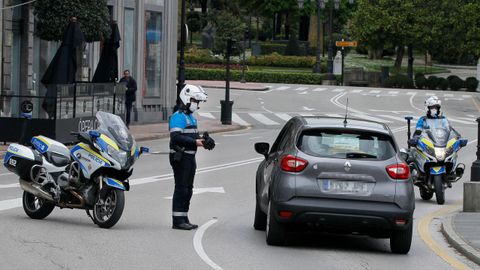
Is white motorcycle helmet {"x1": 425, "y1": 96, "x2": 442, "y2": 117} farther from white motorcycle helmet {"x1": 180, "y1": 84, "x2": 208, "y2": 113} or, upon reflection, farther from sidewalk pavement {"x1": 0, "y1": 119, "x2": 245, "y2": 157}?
sidewalk pavement {"x1": 0, "y1": 119, "x2": 245, "y2": 157}

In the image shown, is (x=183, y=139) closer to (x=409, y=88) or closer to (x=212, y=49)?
(x=409, y=88)

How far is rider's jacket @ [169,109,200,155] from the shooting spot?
14125 mm

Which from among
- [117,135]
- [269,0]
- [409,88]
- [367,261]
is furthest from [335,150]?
[269,0]

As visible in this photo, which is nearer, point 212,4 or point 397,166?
point 397,166

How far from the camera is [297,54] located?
101 meters

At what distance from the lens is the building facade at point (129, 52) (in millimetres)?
32875

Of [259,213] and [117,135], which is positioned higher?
[117,135]

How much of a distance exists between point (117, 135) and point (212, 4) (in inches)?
4167

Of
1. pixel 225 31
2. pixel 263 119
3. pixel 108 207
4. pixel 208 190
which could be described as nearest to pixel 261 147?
pixel 108 207

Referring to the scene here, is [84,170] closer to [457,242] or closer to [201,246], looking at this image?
[201,246]

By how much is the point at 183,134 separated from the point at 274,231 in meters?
1.92

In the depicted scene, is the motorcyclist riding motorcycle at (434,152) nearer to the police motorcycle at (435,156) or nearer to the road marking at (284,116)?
the police motorcycle at (435,156)

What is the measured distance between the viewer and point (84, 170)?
14008 millimetres

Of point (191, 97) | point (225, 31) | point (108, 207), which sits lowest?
point (108, 207)
